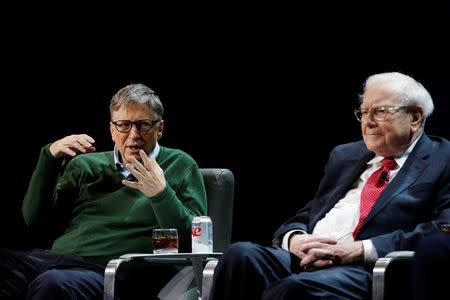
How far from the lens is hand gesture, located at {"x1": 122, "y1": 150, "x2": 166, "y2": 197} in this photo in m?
3.91

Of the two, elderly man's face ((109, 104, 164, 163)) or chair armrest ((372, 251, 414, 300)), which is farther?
elderly man's face ((109, 104, 164, 163))

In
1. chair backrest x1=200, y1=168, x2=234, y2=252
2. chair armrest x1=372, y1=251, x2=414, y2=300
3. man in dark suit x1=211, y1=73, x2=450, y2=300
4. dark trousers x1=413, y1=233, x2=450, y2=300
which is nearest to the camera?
dark trousers x1=413, y1=233, x2=450, y2=300

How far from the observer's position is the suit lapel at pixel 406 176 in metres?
3.57

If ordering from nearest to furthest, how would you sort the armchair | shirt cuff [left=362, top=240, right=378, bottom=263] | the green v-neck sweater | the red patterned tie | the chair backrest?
shirt cuff [left=362, top=240, right=378, bottom=263] < the red patterned tie < the armchair < the green v-neck sweater < the chair backrest

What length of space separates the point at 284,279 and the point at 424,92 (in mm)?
1082

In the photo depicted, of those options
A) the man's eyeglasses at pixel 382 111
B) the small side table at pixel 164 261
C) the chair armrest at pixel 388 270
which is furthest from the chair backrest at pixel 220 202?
the chair armrest at pixel 388 270

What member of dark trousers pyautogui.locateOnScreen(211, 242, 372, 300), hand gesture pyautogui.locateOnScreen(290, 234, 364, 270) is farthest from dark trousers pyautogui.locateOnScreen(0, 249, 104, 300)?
hand gesture pyautogui.locateOnScreen(290, 234, 364, 270)

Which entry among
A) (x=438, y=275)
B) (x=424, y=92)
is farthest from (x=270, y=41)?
(x=438, y=275)

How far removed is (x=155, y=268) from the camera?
4004mm

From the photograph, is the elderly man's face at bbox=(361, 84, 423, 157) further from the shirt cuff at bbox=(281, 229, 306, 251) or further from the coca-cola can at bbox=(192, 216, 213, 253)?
the coca-cola can at bbox=(192, 216, 213, 253)

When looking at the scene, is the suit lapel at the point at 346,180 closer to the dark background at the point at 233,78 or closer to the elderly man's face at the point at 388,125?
the elderly man's face at the point at 388,125

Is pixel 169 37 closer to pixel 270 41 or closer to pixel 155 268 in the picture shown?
pixel 270 41

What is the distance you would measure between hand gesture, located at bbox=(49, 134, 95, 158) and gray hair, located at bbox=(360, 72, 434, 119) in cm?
124

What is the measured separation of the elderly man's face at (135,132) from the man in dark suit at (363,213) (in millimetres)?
789
